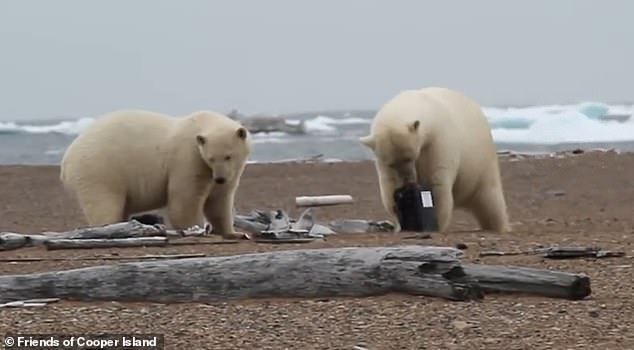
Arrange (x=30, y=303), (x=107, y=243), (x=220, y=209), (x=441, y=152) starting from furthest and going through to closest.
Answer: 1. (x=220, y=209)
2. (x=441, y=152)
3. (x=107, y=243)
4. (x=30, y=303)

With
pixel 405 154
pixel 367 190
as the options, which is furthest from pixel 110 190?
pixel 367 190

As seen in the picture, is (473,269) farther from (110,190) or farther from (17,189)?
(17,189)

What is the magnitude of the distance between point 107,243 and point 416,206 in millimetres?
2490

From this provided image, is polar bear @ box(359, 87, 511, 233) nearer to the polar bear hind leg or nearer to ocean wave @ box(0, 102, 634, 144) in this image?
the polar bear hind leg

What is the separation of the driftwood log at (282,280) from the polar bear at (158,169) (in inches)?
145

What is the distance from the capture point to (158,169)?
925cm

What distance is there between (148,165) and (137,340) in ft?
15.5

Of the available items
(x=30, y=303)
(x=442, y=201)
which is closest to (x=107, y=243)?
(x=30, y=303)

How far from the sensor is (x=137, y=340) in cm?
461

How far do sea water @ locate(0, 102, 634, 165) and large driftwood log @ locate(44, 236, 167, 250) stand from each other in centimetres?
1586

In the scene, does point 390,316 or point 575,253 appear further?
point 575,253

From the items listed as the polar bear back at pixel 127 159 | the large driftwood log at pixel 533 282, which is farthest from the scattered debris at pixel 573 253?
the polar bear back at pixel 127 159

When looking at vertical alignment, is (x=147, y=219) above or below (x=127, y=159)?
below

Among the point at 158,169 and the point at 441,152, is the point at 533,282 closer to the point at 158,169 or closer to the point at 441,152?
the point at 441,152
